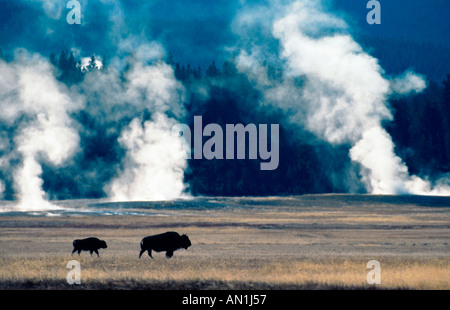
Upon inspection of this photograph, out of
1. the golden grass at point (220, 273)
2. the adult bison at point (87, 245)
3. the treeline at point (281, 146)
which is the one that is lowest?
the golden grass at point (220, 273)

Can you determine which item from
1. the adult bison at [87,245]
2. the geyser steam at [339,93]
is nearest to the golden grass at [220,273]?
the adult bison at [87,245]

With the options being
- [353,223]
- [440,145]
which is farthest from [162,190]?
[440,145]

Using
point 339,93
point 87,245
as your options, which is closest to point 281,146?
point 339,93

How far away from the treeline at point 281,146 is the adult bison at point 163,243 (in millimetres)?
73983

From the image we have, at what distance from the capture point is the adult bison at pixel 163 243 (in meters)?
27.7

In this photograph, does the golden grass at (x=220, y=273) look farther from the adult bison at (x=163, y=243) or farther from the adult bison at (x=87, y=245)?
the adult bison at (x=87, y=245)

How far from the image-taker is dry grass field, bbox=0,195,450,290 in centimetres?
2228

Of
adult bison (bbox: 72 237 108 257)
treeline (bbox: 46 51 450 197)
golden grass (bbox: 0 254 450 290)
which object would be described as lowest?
golden grass (bbox: 0 254 450 290)

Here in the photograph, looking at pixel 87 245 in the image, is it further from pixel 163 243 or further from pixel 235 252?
pixel 235 252

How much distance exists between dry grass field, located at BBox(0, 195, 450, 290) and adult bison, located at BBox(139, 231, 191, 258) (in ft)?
1.50

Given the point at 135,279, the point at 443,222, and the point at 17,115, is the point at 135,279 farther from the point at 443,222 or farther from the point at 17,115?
the point at 17,115

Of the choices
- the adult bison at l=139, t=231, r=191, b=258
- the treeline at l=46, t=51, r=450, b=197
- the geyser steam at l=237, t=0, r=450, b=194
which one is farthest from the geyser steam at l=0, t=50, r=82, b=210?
the adult bison at l=139, t=231, r=191, b=258

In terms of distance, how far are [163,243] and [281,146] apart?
3310 inches

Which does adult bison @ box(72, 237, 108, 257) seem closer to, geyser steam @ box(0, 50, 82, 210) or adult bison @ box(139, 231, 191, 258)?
adult bison @ box(139, 231, 191, 258)
